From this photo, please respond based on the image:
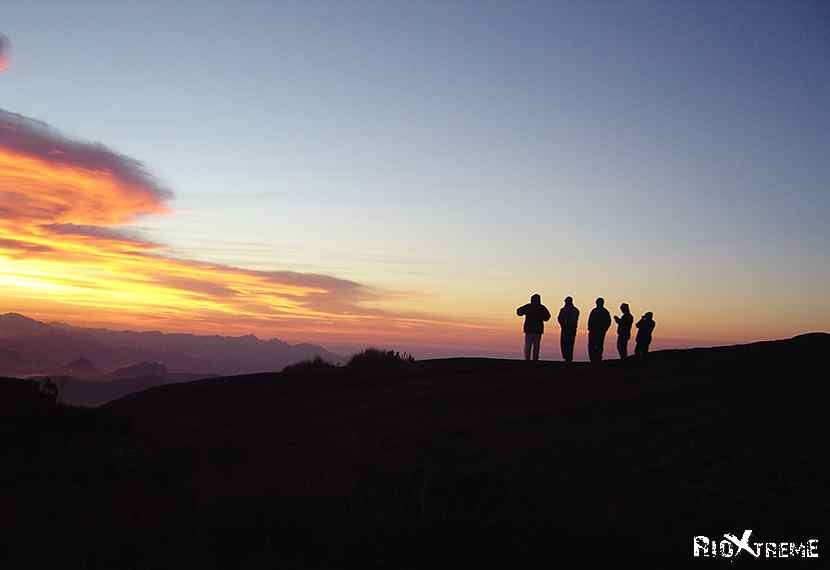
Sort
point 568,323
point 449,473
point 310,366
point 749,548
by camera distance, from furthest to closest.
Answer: point 310,366, point 568,323, point 449,473, point 749,548

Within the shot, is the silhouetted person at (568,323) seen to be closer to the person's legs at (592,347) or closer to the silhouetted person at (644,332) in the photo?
the person's legs at (592,347)

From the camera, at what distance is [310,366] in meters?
29.7

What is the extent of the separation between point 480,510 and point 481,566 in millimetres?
1728

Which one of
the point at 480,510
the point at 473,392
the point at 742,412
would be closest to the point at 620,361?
the point at 473,392

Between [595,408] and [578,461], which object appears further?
[595,408]

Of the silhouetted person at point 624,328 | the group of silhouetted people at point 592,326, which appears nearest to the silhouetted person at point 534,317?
the group of silhouetted people at point 592,326

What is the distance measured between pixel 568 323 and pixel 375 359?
9371 mm

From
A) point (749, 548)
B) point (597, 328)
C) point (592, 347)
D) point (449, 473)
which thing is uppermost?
point (597, 328)

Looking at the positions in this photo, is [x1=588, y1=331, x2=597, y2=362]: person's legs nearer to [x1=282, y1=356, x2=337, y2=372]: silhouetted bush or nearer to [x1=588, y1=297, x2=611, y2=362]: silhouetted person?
[x1=588, y1=297, x2=611, y2=362]: silhouetted person

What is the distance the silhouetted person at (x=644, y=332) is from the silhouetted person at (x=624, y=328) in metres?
0.71

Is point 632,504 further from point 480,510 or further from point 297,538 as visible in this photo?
point 297,538

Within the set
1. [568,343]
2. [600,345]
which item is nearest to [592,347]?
[600,345]

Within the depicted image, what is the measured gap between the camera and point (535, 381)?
19.8m

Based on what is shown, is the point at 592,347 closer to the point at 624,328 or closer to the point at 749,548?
the point at 624,328
